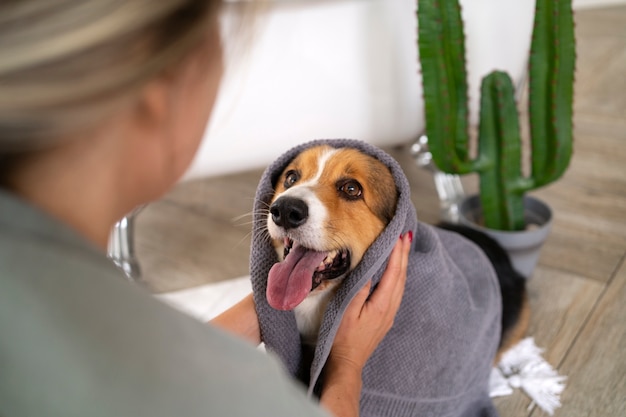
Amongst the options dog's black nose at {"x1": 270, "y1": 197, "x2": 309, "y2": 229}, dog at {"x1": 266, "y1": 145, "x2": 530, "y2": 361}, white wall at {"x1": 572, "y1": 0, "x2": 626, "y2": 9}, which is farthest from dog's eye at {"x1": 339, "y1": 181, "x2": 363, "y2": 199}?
white wall at {"x1": 572, "y1": 0, "x2": 626, "y2": 9}

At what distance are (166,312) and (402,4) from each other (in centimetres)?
132

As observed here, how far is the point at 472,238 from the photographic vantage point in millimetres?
1576

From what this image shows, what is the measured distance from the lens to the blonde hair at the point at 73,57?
16.3 inches

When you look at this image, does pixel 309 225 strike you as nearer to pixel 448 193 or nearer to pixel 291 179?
pixel 291 179

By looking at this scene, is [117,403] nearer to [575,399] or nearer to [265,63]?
[575,399]

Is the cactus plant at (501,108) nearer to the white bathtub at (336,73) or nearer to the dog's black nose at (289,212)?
the white bathtub at (336,73)

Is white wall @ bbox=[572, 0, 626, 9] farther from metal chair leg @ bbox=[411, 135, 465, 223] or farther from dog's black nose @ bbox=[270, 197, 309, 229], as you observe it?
dog's black nose @ bbox=[270, 197, 309, 229]

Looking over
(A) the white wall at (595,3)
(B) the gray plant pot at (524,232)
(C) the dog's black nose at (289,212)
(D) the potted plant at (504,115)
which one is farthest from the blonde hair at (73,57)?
(A) the white wall at (595,3)

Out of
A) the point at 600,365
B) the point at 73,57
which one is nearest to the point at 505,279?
the point at 600,365

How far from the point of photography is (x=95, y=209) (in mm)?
561

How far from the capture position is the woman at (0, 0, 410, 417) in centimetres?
42

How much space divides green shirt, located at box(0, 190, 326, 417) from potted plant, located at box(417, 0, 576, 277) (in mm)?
1161

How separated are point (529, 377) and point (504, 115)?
0.59 metres

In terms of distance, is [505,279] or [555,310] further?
[555,310]
